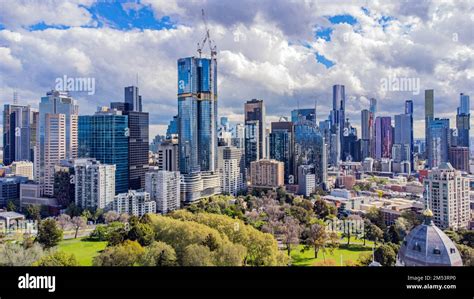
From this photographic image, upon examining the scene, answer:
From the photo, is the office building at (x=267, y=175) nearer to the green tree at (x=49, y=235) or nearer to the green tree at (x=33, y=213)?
the green tree at (x=33, y=213)

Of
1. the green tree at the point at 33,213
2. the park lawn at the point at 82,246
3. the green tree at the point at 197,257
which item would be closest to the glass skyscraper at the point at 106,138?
the green tree at the point at 33,213

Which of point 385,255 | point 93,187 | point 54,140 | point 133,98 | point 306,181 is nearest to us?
point 385,255

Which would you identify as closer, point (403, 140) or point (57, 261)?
point (57, 261)

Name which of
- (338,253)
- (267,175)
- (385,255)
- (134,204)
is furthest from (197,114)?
(385,255)

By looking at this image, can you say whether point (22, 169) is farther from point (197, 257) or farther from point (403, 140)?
point (403, 140)

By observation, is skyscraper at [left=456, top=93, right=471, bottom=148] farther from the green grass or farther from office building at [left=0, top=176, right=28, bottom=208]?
office building at [left=0, top=176, right=28, bottom=208]

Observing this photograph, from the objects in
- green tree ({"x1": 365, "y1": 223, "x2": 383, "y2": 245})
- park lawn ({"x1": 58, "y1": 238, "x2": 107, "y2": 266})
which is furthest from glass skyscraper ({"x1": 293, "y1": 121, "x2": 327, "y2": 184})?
park lawn ({"x1": 58, "y1": 238, "x2": 107, "y2": 266})
